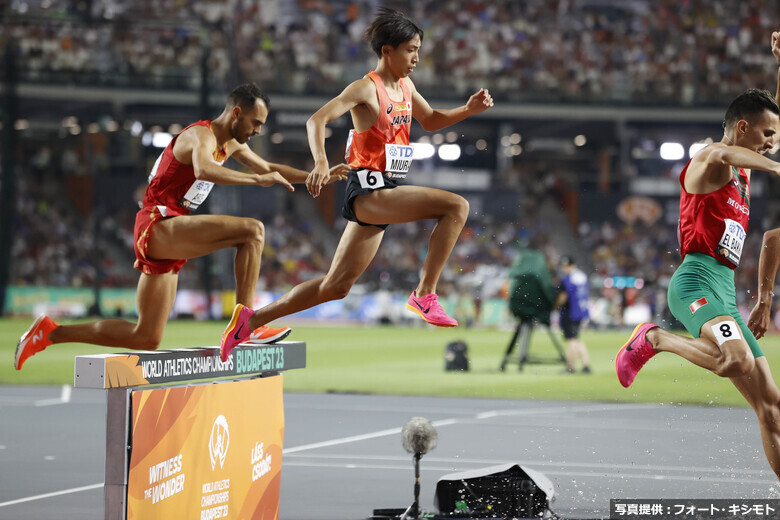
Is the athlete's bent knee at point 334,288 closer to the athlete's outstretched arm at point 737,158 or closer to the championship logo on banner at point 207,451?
the championship logo on banner at point 207,451

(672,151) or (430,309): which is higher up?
(672,151)

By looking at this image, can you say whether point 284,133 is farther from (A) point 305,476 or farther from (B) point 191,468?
(B) point 191,468

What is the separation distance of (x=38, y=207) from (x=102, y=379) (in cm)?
3544

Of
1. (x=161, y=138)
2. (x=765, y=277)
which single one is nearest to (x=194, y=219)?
(x=765, y=277)

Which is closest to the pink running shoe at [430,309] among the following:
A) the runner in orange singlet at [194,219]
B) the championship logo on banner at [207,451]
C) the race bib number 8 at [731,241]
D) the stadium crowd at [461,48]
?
the runner in orange singlet at [194,219]

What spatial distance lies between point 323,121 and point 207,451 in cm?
219

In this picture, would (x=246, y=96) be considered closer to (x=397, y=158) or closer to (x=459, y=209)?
(x=397, y=158)

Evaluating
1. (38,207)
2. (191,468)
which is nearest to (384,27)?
(191,468)

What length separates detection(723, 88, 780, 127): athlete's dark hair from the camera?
6586 millimetres

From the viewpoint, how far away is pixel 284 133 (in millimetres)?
41875

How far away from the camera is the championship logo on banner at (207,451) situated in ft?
18.3

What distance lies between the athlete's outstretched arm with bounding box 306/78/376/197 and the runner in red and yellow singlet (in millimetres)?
2139

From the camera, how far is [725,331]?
20.8 feet

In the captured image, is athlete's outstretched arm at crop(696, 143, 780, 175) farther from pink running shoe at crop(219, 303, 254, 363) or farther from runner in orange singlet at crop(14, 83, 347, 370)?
pink running shoe at crop(219, 303, 254, 363)
